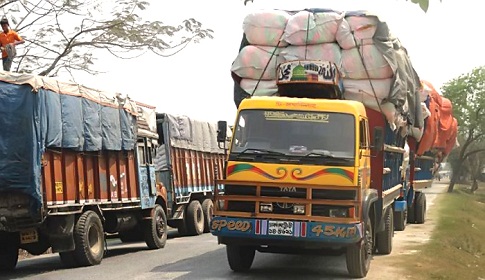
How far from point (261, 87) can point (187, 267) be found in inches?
125

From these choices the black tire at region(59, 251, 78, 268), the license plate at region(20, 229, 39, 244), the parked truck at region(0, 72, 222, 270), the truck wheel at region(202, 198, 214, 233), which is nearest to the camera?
the parked truck at region(0, 72, 222, 270)

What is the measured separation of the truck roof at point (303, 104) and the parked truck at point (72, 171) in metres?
3.14

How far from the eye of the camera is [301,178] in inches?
400

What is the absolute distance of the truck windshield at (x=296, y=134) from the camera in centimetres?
1049

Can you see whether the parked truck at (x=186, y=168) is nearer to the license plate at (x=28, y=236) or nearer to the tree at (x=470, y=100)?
the license plate at (x=28, y=236)

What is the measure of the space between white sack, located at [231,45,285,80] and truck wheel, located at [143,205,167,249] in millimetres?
4879

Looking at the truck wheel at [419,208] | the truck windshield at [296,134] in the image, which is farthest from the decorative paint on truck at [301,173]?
the truck wheel at [419,208]

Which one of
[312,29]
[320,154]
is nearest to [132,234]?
[312,29]

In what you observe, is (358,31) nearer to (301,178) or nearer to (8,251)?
(301,178)

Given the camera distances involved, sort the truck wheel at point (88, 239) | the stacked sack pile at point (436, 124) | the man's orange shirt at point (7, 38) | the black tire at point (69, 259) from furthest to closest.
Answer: the stacked sack pile at point (436, 124) → the man's orange shirt at point (7, 38) → the black tire at point (69, 259) → the truck wheel at point (88, 239)

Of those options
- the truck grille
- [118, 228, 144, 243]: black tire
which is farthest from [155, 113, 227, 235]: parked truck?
the truck grille

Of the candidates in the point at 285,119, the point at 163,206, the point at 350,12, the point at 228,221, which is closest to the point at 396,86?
the point at 350,12

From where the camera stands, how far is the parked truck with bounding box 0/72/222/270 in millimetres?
11242

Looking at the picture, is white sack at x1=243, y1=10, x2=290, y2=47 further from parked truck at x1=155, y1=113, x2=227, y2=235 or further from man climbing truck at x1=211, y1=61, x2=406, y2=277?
parked truck at x1=155, y1=113, x2=227, y2=235
